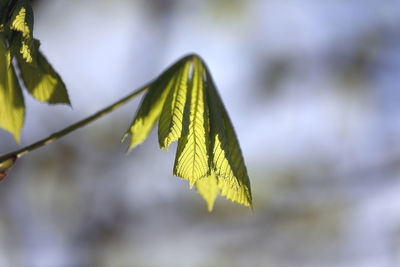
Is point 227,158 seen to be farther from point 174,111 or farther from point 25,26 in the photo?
point 25,26

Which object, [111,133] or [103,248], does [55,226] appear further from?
[111,133]

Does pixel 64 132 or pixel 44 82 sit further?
pixel 44 82

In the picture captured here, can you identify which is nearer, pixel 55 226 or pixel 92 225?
pixel 92 225

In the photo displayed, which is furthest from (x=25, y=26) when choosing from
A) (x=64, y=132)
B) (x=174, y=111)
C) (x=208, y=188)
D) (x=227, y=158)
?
(x=208, y=188)

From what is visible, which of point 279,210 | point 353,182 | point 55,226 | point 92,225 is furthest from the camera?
point 55,226

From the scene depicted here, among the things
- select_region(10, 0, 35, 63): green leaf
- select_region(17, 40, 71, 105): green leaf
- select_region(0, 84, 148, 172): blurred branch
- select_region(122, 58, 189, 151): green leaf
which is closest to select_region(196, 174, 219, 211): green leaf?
select_region(122, 58, 189, 151): green leaf

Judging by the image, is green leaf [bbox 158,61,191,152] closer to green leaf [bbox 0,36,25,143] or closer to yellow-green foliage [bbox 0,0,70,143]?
yellow-green foliage [bbox 0,0,70,143]

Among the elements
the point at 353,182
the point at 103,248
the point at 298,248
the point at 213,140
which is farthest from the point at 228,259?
the point at 213,140
